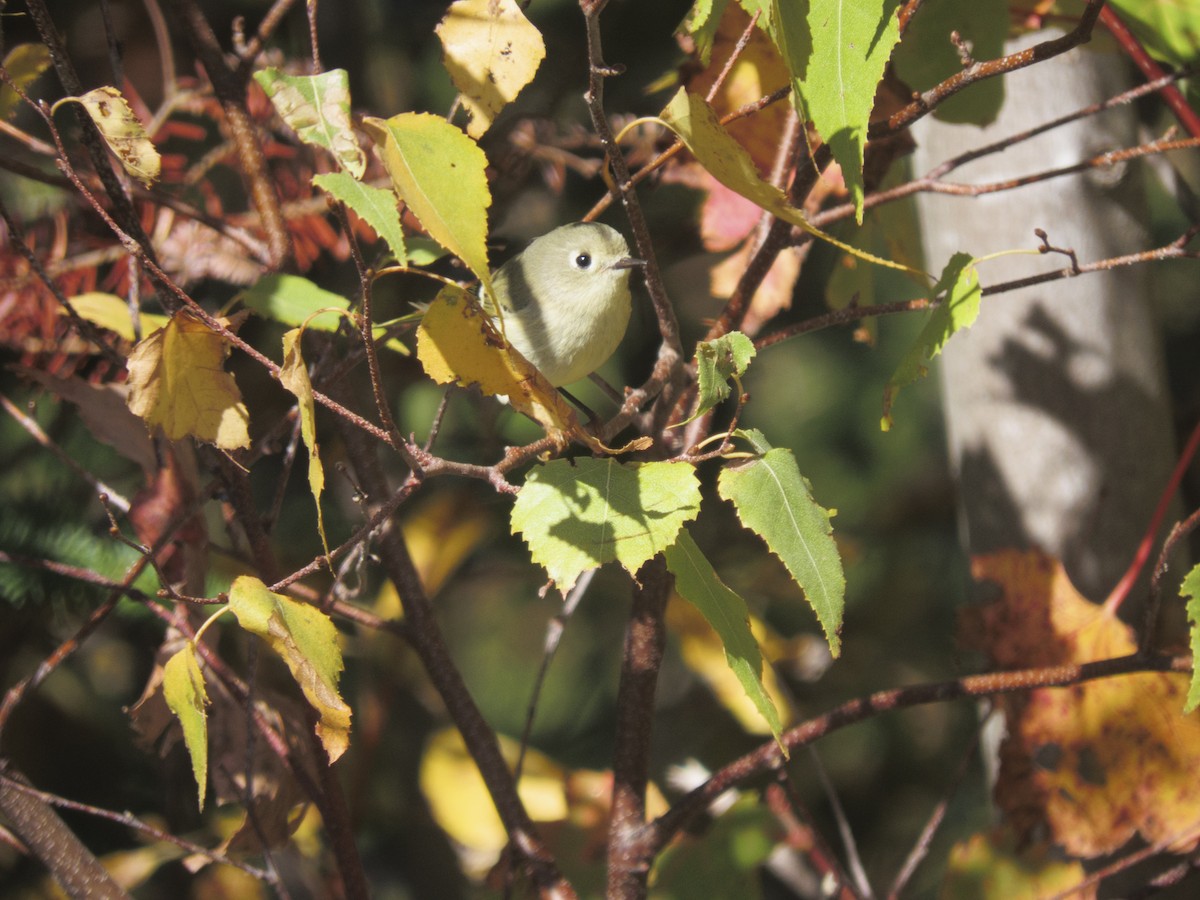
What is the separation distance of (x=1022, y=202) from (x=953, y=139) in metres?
0.14

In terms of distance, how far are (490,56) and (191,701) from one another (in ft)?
1.35

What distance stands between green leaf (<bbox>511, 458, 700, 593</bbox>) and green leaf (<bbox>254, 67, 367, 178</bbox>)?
0.20 metres

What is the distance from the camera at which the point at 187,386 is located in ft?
2.31

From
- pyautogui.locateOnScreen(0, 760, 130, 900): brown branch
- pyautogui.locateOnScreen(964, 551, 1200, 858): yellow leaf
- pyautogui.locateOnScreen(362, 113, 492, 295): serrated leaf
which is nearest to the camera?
pyautogui.locateOnScreen(362, 113, 492, 295): serrated leaf

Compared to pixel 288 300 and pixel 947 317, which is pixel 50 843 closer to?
pixel 288 300

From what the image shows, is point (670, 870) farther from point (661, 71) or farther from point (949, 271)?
point (661, 71)

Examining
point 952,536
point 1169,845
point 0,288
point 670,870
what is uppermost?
point 0,288

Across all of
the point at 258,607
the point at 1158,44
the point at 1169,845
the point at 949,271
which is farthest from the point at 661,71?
the point at 258,607

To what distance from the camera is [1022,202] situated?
1174mm

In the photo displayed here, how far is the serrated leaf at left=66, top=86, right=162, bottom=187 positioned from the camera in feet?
2.02

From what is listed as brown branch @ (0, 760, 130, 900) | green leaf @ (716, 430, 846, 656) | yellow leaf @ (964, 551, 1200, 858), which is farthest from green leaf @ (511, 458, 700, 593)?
yellow leaf @ (964, 551, 1200, 858)

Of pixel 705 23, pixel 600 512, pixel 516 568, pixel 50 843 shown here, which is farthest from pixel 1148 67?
pixel 516 568

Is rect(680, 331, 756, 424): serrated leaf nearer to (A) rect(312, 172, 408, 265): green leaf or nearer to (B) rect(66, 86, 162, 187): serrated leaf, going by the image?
(A) rect(312, 172, 408, 265): green leaf

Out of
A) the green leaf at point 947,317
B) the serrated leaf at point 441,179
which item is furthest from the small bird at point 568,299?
the serrated leaf at point 441,179
